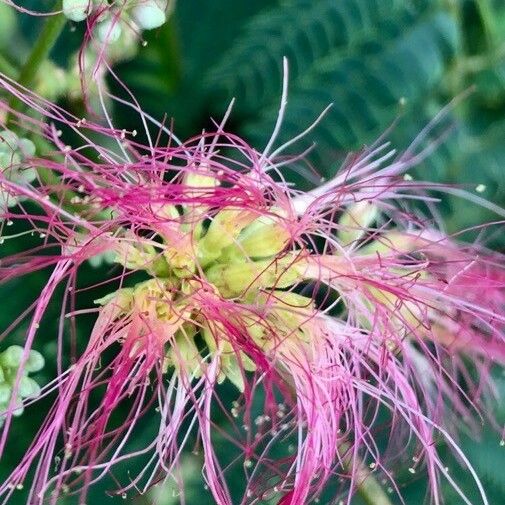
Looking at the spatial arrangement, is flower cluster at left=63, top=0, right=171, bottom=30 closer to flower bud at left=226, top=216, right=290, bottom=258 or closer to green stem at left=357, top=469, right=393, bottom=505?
flower bud at left=226, top=216, right=290, bottom=258

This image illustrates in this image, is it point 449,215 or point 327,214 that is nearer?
point 327,214

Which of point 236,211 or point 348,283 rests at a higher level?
point 236,211

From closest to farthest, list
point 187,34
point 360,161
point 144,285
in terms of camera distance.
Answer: point 144,285 < point 360,161 < point 187,34

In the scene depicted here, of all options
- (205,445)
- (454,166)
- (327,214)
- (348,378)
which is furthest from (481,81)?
(205,445)

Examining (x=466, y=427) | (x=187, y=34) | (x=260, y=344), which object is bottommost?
(x=466, y=427)

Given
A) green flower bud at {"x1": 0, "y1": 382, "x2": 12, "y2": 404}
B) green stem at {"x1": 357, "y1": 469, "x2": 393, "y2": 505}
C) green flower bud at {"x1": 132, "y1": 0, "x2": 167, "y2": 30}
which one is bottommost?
green stem at {"x1": 357, "y1": 469, "x2": 393, "y2": 505}

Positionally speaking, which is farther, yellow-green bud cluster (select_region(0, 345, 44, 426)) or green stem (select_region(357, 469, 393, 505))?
green stem (select_region(357, 469, 393, 505))

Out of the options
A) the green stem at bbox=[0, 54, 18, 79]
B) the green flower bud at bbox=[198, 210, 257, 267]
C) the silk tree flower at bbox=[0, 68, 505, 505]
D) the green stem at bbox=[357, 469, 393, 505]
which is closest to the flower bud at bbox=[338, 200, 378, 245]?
the silk tree flower at bbox=[0, 68, 505, 505]

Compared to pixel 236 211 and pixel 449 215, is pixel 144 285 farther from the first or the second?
pixel 449 215
